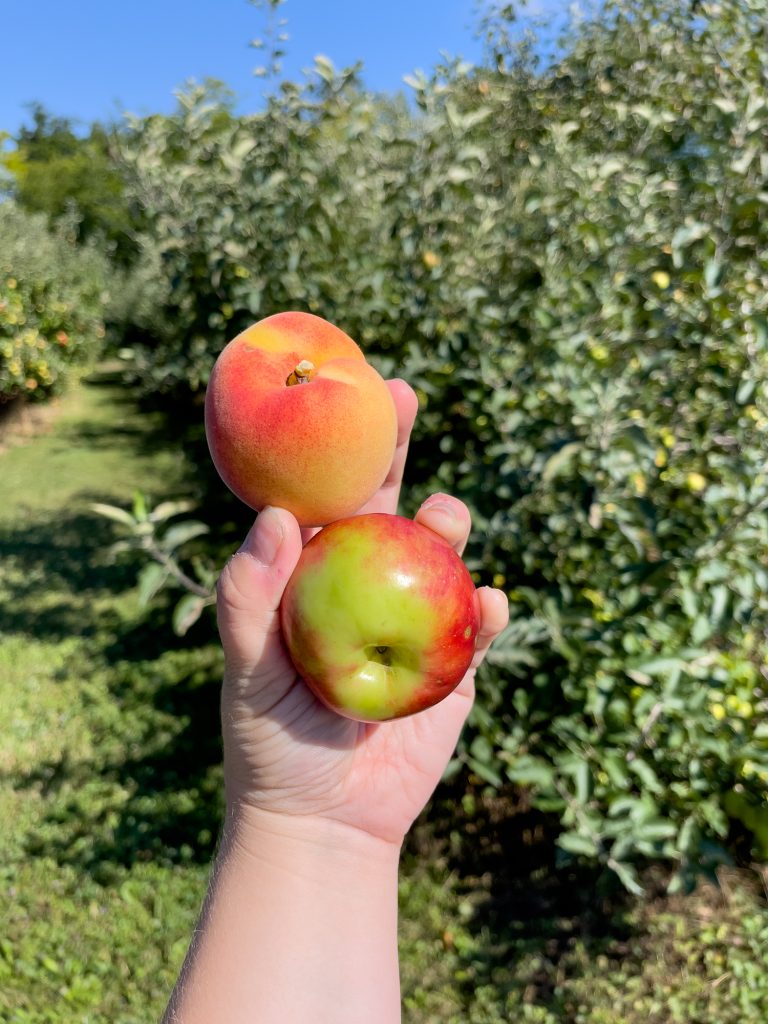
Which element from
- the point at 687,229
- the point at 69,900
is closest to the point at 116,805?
the point at 69,900

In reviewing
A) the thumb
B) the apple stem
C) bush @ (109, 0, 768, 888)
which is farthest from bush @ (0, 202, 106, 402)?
the thumb

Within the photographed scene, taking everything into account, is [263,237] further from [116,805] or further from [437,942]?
[437,942]

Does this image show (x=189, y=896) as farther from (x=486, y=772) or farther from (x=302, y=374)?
(x=302, y=374)

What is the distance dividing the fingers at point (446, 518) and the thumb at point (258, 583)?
0.97 feet

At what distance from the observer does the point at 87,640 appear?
16.6 feet

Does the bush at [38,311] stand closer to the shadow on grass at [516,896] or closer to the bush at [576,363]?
the bush at [576,363]

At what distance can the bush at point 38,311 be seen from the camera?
9.49 metres

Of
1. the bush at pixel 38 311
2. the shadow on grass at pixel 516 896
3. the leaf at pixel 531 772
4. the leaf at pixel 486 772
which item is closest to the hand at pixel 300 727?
the leaf at pixel 531 772

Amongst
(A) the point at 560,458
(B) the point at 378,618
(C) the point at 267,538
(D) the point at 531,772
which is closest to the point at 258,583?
(C) the point at 267,538

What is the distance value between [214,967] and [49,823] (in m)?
2.68

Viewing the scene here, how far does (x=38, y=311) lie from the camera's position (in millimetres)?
10469

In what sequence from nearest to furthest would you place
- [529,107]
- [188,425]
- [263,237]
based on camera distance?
1. [263,237]
2. [529,107]
3. [188,425]

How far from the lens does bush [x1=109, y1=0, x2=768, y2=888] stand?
227 centimetres

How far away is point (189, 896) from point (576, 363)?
2.77 meters
